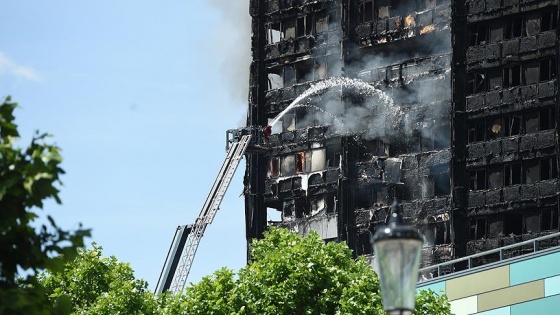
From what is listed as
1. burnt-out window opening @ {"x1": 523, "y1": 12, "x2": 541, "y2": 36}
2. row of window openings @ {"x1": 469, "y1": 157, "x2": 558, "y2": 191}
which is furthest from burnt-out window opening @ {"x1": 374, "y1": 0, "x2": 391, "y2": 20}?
row of window openings @ {"x1": 469, "y1": 157, "x2": 558, "y2": 191}

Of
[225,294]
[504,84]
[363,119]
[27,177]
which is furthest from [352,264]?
[363,119]

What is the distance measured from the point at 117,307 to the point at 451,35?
213 feet

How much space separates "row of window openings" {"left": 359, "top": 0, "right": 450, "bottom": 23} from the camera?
5743 inches

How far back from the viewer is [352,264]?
76.2m

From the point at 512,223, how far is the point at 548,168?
5.08m

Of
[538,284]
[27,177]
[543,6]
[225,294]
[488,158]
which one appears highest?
[543,6]

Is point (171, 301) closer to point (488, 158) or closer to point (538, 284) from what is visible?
point (538, 284)

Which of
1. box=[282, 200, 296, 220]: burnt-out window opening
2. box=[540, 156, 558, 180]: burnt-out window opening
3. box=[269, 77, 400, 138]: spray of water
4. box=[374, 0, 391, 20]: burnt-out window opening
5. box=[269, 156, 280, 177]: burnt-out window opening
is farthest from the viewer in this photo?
box=[269, 156, 280, 177]: burnt-out window opening

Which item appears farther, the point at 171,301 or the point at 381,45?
the point at 381,45

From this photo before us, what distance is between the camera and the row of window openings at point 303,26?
504 ft

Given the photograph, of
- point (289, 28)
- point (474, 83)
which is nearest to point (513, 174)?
point (474, 83)

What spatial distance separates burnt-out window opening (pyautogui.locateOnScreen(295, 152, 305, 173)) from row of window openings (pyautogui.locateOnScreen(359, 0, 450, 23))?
1245 centimetres

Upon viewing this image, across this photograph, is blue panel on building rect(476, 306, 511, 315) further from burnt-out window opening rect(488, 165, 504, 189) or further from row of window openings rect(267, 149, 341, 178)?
row of window openings rect(267, 149, 341, 178)

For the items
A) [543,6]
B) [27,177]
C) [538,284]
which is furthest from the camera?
[543,6]
